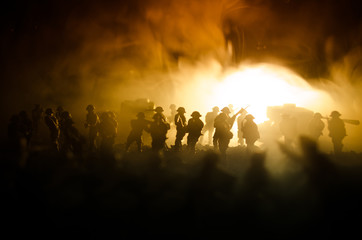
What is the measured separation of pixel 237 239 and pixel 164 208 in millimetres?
1817

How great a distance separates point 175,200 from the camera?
21.9ft

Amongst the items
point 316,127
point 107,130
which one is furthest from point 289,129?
point 107,130

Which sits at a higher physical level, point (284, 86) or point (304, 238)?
point (284, 86)

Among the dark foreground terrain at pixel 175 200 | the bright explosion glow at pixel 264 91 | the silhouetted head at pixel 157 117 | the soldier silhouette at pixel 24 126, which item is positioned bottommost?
the dark foreground terrain at pixel 175 200

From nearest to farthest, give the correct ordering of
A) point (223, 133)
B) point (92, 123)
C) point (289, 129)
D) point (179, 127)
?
point (223, 133) < point (92, 123) < point (179, 127) < point (289, 129)

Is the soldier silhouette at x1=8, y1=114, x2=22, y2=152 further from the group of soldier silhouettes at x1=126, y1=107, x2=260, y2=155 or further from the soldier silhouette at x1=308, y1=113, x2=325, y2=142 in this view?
the soldier silhouette at x1=308, y1=113, x2=325, y2=142

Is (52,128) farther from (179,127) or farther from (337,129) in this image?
(337,129)

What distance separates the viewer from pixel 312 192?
7.03 m

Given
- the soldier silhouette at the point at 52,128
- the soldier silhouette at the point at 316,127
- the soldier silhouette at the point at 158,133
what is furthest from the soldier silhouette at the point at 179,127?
the soldier silhouette at the point at 316,127

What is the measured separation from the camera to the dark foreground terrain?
5789 millimetres

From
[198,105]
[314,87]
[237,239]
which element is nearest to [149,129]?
[237,239]

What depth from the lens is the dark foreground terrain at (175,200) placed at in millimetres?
5789

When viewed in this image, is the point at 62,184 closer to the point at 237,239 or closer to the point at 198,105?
the point at 237,239

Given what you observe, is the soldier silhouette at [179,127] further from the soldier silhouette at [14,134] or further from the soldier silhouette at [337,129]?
the soldier silhouette at [337,129]
